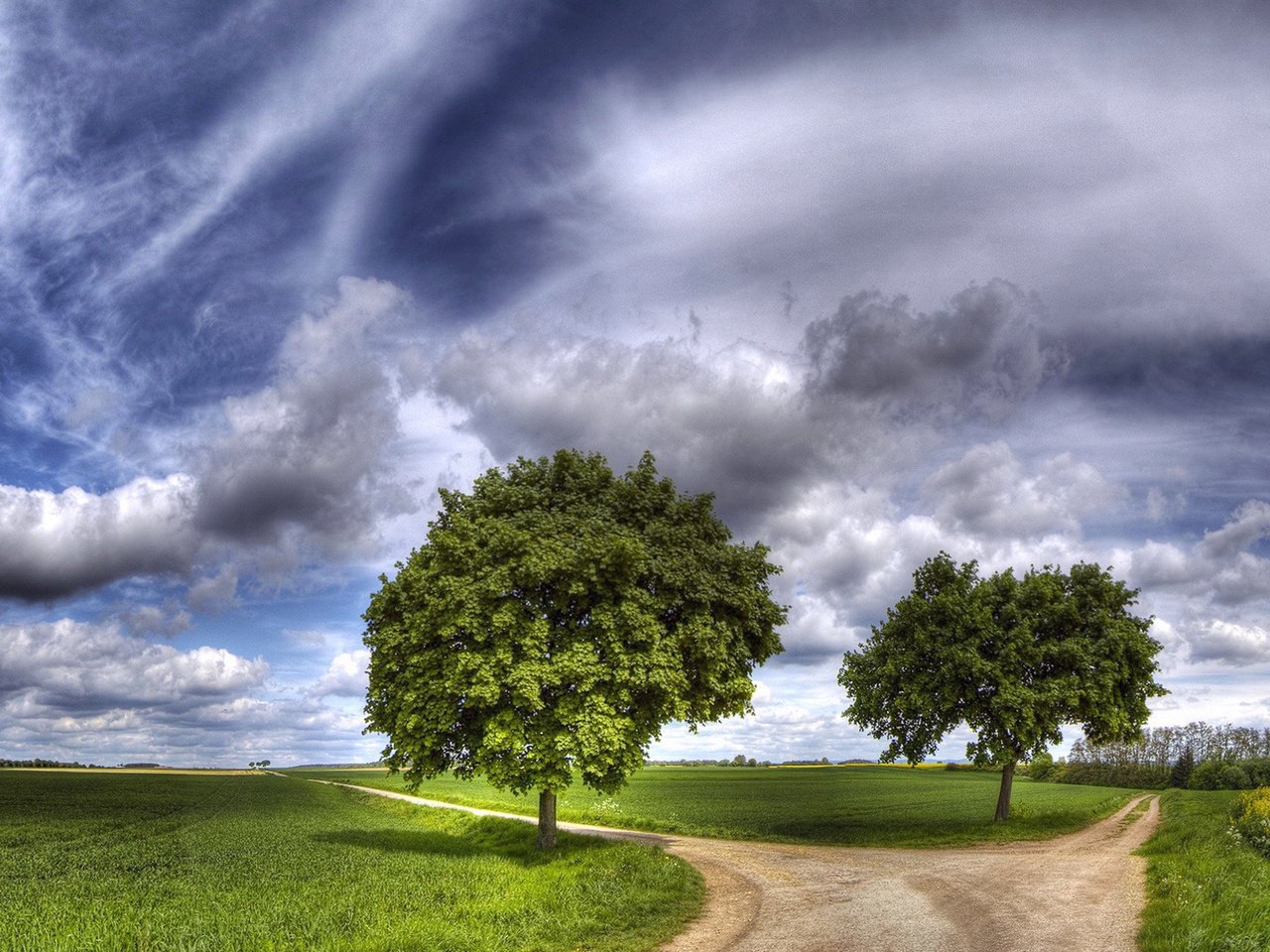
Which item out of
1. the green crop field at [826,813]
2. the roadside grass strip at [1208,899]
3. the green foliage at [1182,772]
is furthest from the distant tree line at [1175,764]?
the roadside grass strip at [1208,899]

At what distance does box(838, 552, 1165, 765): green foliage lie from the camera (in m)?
34.0

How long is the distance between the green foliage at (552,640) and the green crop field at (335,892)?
2.98m

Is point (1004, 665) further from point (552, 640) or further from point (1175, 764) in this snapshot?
point (1175, 764)

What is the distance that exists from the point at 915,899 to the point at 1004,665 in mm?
19120

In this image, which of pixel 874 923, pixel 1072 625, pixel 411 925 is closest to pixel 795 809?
pixel 1072 625

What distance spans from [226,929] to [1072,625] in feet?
117

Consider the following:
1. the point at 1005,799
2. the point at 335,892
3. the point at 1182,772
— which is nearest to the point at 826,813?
the point at 1005,799

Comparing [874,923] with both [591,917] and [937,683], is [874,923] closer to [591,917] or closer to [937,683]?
[591,917]

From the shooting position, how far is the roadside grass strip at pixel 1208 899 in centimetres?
1233

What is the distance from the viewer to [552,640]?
23625mm

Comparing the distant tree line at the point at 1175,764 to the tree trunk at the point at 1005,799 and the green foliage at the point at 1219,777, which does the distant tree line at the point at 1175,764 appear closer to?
the green foliage at the point at 1219,777

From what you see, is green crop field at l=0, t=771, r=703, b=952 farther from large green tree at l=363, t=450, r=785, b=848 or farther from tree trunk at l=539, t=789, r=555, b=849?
large green tree at l=363, t=450, r=785, b=848

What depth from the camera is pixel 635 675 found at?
894 inches

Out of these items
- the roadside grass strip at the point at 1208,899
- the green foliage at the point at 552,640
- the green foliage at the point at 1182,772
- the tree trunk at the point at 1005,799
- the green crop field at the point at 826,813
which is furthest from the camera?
the green foliage at the point at 1182,772
